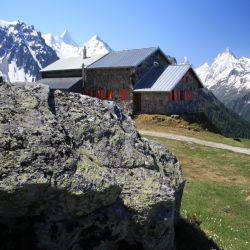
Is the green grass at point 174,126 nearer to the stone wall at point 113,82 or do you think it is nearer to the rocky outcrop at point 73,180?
the stone wall at point 113,82

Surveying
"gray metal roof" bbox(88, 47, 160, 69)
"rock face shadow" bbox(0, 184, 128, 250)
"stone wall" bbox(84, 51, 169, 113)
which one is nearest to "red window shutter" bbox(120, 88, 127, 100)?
"stone wall" bbox(84, 51, 169, 113)

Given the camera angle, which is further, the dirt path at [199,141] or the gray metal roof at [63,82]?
the gray metal roof at [63,82]

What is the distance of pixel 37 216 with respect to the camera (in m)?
8.59

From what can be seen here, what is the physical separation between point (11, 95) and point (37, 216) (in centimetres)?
263

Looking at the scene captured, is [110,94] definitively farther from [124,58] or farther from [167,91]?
[167,91]

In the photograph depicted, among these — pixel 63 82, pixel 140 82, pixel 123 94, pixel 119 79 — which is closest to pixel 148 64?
pixel 140 82

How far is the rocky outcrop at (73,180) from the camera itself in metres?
8.02

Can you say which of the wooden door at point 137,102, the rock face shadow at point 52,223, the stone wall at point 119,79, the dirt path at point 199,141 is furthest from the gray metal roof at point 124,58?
the rock face shadow at point 52,223

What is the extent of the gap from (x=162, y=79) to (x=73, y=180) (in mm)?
49437

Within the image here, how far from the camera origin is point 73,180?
829 cm

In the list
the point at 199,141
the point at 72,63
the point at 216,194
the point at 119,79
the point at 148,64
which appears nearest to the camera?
the point at 216,194

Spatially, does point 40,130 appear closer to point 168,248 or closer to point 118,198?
point 118,198

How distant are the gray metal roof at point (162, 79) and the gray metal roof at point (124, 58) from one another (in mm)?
2470

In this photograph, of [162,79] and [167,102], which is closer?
[167,102]
